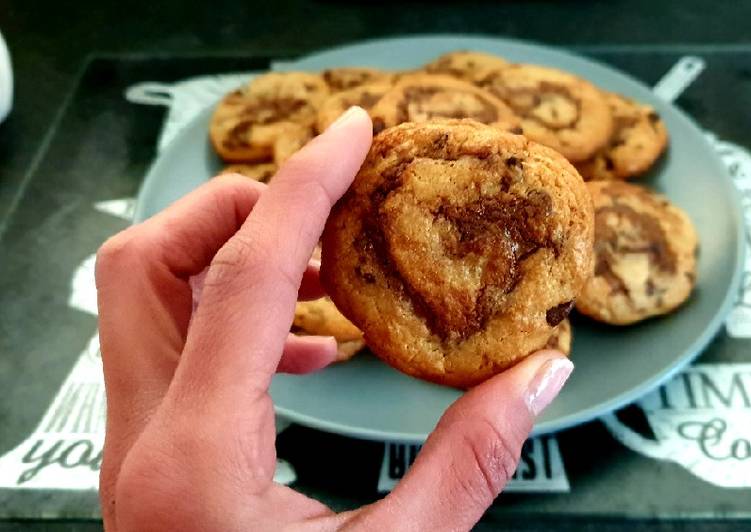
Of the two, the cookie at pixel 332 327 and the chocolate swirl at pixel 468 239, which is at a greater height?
the chocolate swirl at pixel 468 239

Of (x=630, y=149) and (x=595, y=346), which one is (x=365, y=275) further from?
(x=630, y=149)

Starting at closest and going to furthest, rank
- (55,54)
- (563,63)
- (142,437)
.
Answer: (142,437) → (563,63) → (55,54)

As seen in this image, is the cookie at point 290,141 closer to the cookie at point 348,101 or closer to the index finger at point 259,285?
the cookie at point 348,101

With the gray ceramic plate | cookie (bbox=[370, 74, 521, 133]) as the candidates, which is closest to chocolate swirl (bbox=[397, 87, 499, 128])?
cookie (bbox=[370, 74, 521, 133])

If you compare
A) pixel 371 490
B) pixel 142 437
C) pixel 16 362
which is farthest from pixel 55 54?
pixel 142 437

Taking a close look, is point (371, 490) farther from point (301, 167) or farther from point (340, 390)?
point (301, 167)

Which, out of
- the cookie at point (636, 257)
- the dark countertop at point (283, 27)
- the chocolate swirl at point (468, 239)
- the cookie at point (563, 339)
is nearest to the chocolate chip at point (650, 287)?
the cookie at point (636, 257)
